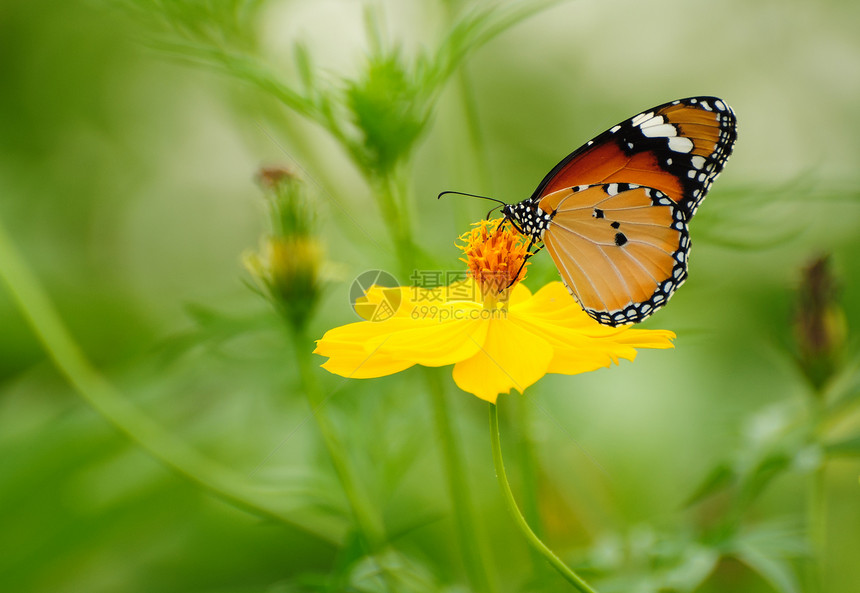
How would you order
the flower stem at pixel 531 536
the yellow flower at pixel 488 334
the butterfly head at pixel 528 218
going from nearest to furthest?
the flower stem at pixel 531 536, the yellow flower at pixel 488 334, the butterfly head at pixel 528 218

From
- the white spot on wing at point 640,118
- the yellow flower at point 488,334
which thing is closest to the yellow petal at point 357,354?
the yellow flower at point 488,334

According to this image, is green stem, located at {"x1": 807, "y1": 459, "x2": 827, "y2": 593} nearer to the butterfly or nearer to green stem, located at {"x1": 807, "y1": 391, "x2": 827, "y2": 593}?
green stem, located at {"x1": 807, "y1": 391, "x2": 827, "y2": 593}

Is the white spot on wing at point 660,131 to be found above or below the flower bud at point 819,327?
above

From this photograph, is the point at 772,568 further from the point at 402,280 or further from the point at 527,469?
the point at 402,280

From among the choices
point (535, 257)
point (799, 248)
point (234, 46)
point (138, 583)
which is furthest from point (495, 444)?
point (799, 248)

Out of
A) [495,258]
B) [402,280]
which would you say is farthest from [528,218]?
[402,280]

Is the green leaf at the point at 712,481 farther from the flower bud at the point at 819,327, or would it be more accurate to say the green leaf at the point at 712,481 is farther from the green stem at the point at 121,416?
the green stem at the point at 121,416
